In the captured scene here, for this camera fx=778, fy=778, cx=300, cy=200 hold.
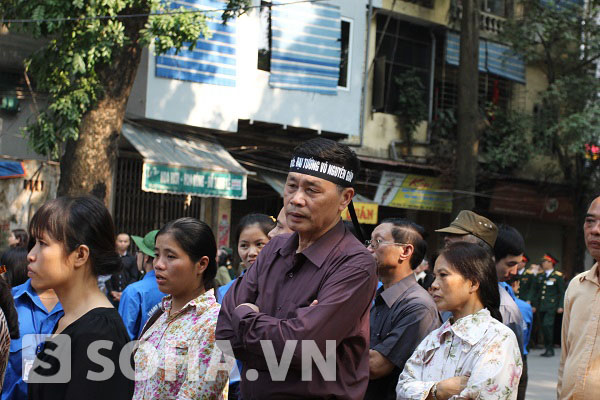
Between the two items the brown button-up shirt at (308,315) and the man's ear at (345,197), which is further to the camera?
the man's ear at (345,197)

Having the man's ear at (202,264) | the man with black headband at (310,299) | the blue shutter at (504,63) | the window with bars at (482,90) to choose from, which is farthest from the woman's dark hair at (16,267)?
the blue shutter at (504,63)

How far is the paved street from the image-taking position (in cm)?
1077

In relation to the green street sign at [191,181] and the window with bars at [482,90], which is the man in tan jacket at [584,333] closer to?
the green street sign at [191,181]

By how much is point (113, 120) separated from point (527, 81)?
13251mm

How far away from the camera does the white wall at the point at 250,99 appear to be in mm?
13969

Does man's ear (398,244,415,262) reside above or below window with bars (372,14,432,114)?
below

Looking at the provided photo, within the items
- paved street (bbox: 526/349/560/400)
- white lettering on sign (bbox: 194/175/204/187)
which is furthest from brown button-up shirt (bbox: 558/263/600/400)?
white lettering on sign (bbox: 194/175/204/187)

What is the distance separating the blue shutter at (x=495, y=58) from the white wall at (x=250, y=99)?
9.45 ft

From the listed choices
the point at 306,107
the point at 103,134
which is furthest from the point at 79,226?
the point at 306,107

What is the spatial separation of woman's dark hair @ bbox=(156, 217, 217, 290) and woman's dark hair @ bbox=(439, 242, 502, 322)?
4.08ft

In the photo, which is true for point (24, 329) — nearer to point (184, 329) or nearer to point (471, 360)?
point (184, 329)

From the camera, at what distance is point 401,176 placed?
1781 centimetres

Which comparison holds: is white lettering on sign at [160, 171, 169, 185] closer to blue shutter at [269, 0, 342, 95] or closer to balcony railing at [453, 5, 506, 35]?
blue shutter at [269, 0, 342, 95]

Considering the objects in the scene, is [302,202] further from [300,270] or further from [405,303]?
[405,303]
